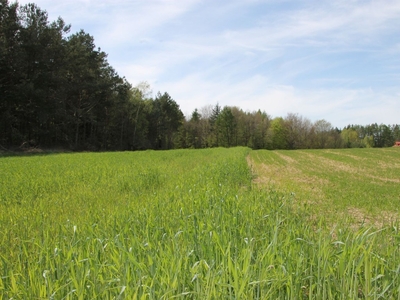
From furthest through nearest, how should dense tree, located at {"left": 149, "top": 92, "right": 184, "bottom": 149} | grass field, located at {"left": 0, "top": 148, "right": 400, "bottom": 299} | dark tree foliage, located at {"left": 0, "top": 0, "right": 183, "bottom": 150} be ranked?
dense tree, located at {"left": 149, "top": 92, "right": 184, "bottom": 149}
dark tree foliage, located at {"left": 0, "top": 0, "right": 183, "bottom": 150}
grass field, located at {"left": 0, "top": 148, "right": 400, "bottom": 299}

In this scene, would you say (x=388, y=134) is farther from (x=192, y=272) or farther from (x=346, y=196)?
(x=192, y=272)

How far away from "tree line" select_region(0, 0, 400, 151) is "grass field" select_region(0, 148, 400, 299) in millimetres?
28281

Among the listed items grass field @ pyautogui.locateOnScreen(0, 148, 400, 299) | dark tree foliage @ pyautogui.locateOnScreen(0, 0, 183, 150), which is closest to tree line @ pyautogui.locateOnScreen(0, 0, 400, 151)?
dark tree foliage @ pyautogui.locateOnScreen(0, 0, 183, 150)

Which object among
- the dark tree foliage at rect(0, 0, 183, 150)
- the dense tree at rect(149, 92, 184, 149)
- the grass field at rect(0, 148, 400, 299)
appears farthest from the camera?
the dense tree at rect(149, 92, 184, 149)

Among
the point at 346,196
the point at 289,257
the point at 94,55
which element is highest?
the point at 94,55

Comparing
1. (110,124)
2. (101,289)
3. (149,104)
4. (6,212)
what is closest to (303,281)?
(101,289)

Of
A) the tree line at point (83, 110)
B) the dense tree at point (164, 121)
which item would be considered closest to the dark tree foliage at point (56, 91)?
the tree line at point (83, 110)

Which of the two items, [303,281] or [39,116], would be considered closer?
[303,281]

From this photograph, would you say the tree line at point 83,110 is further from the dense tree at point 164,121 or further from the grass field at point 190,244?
the grass field at point 190,244

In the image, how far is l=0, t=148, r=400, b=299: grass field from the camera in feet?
7.71

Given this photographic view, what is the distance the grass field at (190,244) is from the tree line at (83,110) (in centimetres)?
2828

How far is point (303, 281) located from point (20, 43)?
39751 mm

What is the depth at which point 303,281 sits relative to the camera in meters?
2.55

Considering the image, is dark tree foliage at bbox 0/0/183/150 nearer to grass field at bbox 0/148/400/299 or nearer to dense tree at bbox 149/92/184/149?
dense tree at bbox 149/92/184/149
